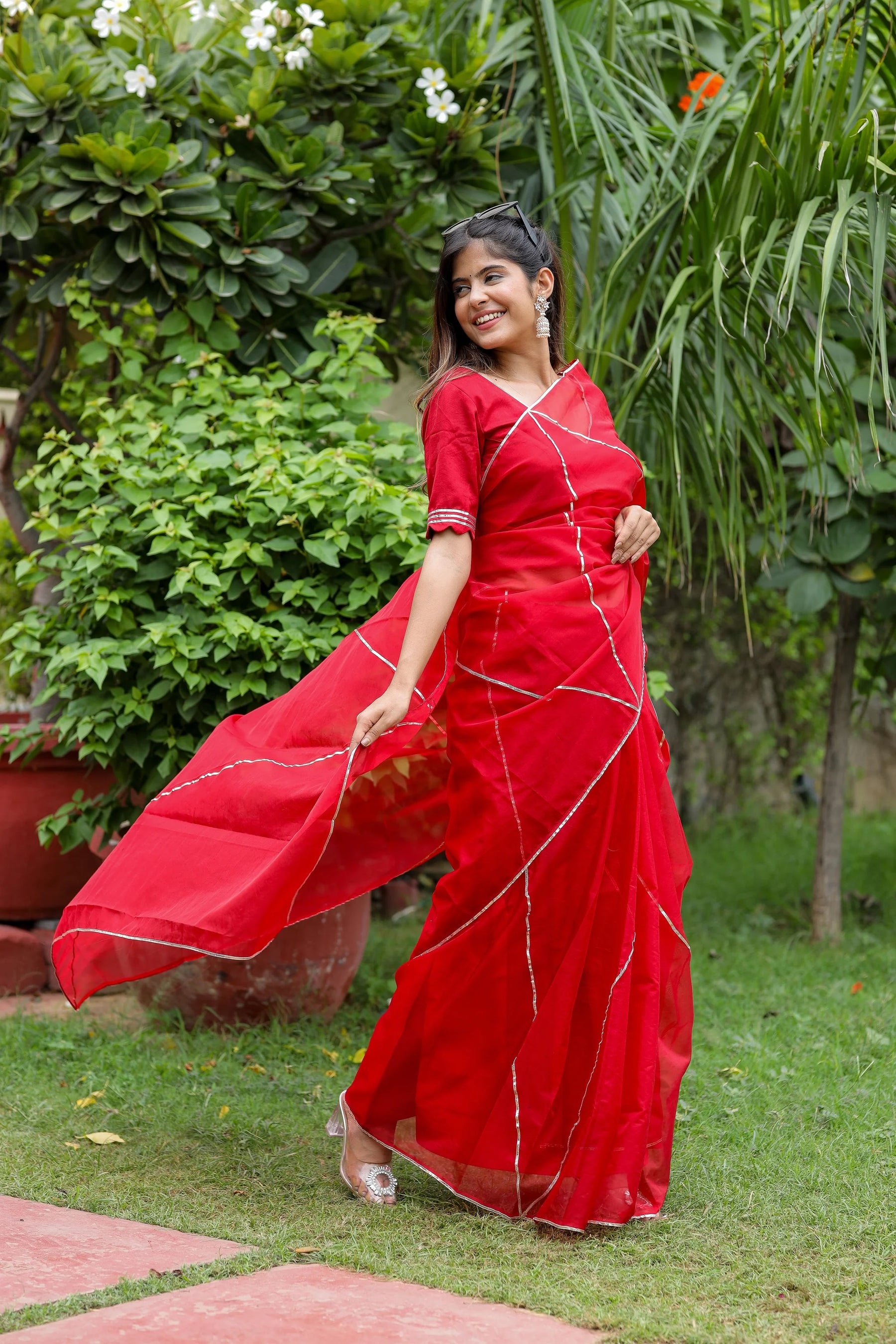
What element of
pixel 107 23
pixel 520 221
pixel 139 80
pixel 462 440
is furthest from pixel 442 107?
pixel 462 440

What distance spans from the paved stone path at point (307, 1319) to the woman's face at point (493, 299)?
62.5 inches

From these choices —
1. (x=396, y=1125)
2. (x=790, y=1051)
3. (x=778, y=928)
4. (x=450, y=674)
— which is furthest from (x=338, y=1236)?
(x=778, y=928)

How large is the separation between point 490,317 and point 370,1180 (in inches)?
61.8

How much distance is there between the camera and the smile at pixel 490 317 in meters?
2.54

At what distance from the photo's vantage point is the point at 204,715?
380 cm

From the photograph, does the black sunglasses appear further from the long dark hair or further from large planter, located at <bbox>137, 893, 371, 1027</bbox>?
large planter, located at <bbox>137, 893, 371, 1027</bbox>

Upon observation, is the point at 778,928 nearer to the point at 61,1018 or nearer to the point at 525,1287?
the point at 61,1018

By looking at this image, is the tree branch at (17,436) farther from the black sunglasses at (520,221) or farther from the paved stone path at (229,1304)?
the paved stone path at (229,1304)

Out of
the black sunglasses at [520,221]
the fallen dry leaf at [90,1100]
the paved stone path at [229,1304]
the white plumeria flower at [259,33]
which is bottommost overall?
the fallen dry leaf at [90,1100]

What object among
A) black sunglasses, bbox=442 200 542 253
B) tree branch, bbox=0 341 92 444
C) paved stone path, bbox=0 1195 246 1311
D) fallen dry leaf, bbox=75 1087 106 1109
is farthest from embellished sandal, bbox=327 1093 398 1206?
tree branch, bbox=0 341 92 444

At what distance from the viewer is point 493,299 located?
2.54 meters

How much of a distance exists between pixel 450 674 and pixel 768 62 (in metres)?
1.95

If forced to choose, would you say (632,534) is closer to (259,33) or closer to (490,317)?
(490,317)

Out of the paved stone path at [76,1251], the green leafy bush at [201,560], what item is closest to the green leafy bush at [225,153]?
the green leafy bush at [201,560]
